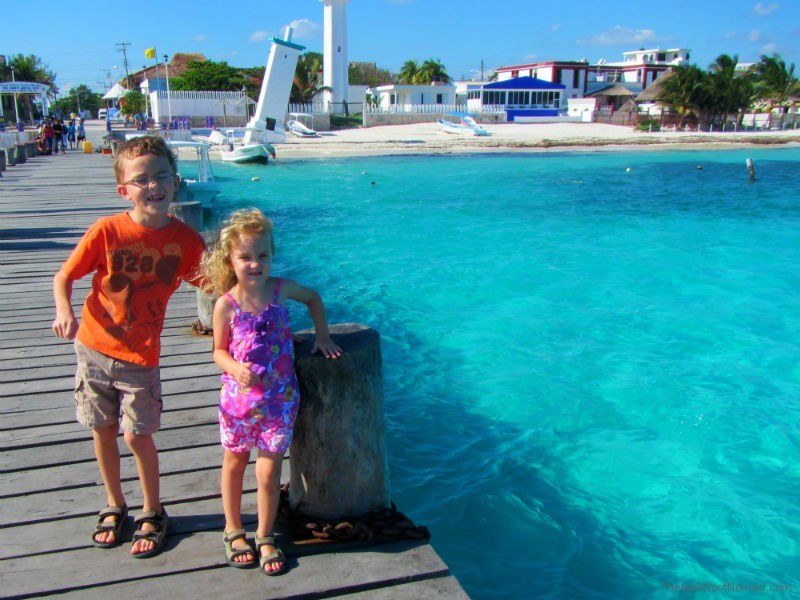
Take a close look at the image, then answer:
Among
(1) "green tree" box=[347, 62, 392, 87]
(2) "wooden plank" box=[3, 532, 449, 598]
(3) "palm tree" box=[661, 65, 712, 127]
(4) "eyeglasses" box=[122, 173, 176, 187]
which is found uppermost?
(1) "green tree" box=[347, 62, 392, 87]

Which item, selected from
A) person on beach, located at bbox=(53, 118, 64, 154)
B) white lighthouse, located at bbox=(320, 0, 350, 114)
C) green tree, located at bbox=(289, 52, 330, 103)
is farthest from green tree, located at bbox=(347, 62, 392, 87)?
person on beach, located at bbox=(53, 118, 64, 154)

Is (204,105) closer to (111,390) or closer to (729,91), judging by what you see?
(729,91)

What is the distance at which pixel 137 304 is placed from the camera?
8.89 feet

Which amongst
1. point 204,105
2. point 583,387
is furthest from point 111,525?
point 204,105

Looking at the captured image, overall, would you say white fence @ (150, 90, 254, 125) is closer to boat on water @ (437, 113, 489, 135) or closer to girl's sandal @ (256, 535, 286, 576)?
boat on water @ (437, 113, 489, 135)

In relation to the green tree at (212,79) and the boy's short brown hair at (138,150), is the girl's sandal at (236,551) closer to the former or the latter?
the boy's short brown hair at (138,150)

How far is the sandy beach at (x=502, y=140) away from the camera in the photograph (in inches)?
1683

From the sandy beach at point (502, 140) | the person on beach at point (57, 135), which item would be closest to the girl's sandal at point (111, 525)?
the person on beach at point (57, 135)

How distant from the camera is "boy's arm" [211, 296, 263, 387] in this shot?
8.27 feet

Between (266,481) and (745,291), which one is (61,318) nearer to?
(266,481)

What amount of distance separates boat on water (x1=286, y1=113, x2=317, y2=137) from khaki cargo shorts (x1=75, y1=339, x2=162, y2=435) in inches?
1797

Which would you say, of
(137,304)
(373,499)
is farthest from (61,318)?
(373,499)

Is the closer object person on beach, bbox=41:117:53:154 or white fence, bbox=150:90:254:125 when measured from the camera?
person on beach, bbox=41:117:53:154

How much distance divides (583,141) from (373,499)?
4895cm
